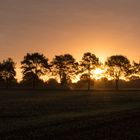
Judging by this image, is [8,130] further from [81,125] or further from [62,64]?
[62,64]

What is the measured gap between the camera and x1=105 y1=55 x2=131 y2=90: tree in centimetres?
14925

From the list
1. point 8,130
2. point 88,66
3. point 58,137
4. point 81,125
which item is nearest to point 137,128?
point 81,125

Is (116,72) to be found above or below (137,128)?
above

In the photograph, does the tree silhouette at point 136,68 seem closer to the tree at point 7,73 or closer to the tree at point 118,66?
the tree at point 118,66

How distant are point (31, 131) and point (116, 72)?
127m

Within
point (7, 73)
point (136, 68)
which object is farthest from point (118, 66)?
point (7, 73)

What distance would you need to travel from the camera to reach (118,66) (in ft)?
500

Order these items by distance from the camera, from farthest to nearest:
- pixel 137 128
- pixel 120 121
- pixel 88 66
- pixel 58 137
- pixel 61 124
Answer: pixel 88 66
pixel 120 121
pixel 61 124
pixel 137 128
pixel 58 137

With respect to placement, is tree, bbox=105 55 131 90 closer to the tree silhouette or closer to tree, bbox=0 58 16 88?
the tree silhouette

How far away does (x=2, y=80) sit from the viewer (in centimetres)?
15375

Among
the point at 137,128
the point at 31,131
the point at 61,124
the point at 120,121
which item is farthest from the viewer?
the point at 120,121

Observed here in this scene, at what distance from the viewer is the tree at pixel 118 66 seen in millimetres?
149250

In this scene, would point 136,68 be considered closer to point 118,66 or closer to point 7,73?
point 118,66

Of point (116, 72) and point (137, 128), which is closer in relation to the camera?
point (137, 128)
